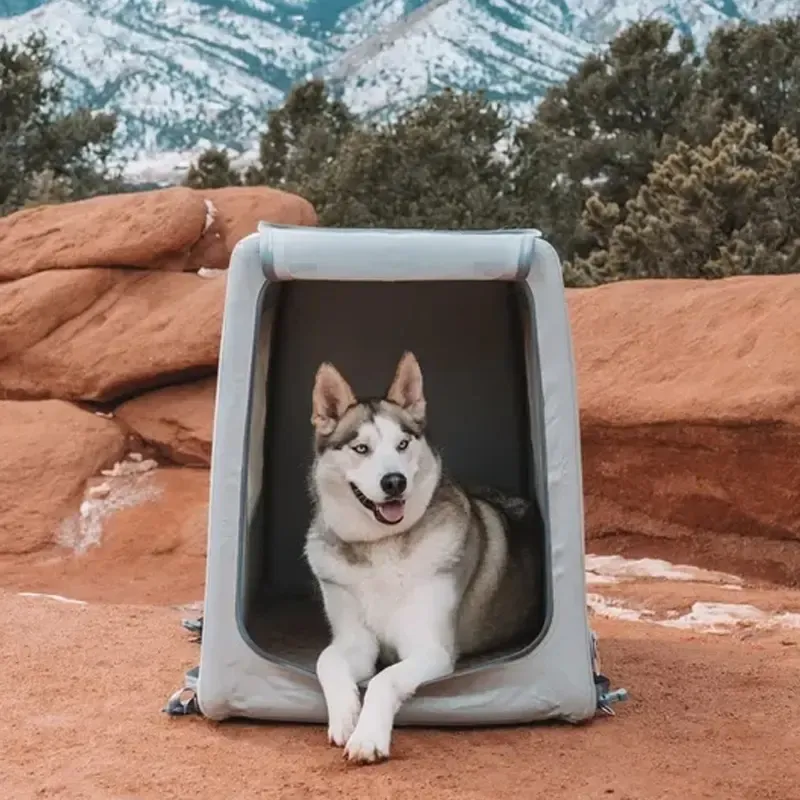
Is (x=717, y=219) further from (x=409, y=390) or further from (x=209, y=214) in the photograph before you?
(x=409, y=390)

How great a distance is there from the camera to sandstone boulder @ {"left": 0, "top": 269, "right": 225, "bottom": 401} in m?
8.53

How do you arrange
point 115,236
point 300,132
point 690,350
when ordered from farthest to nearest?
point 300,132 → point 115,236 → point 690,350

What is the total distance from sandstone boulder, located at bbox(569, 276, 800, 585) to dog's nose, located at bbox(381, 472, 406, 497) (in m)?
3.30

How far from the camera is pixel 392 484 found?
339 centimetres

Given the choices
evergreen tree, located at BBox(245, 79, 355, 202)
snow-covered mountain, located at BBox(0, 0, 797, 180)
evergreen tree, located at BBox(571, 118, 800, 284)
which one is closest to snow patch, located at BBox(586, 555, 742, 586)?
evergreen tree, located at BBox(571, 118, 800, 284)

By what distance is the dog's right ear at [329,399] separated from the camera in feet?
11.8

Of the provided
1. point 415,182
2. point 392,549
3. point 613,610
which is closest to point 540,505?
point 392,549

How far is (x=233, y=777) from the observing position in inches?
118

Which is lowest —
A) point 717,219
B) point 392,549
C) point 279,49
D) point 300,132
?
point 392,549

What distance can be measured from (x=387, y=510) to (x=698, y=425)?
335 centimetres

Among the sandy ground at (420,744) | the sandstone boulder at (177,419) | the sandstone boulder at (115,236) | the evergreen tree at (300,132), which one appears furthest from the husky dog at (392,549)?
the evergreen tree at (300,132)

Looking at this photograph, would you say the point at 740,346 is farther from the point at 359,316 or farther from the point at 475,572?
the point at 475,572

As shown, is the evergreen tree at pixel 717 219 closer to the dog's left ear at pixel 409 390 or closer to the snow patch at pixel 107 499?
the snow patch at pixel 107 499

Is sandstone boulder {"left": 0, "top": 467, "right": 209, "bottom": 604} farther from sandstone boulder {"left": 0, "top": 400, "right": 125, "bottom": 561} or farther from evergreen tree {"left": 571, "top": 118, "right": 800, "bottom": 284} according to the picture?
evergreen tree {"left": 571, "top": 118, "right": 800, "bottom": 284}
